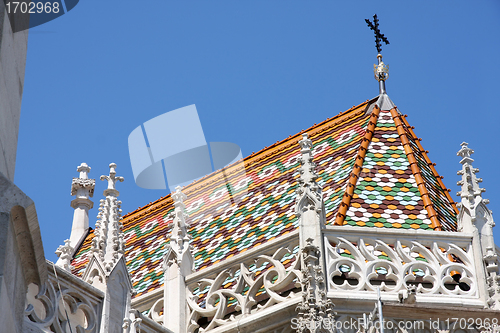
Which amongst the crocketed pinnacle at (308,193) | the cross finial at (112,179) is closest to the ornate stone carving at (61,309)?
the cross finial at (112,179)

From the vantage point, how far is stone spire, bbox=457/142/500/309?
25.3ft

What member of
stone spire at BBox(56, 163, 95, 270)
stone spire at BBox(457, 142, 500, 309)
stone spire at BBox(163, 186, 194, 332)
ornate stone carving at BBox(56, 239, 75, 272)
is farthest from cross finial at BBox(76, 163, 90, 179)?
stone spire at BBox(457, 142, 500, 309)

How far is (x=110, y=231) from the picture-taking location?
7.55 metres

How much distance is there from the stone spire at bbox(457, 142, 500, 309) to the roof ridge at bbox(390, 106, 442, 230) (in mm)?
693

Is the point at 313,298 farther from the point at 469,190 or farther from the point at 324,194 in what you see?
the point at 324,194

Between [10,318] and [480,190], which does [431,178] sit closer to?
[480,190]

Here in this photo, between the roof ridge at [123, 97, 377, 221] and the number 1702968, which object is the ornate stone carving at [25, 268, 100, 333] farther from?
the roof ridge at [123, 97, 377, 221]

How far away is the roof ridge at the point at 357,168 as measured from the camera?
30.8 feet

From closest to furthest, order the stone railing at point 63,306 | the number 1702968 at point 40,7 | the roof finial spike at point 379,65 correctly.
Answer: the number 1702968 at point 40,7
the stone railing at point 63,306
the roof finial spike at point 379,65

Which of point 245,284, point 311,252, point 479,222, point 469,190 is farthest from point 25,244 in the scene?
point 469,190

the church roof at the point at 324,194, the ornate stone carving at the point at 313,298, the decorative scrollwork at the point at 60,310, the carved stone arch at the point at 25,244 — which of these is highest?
the church roof at the point at 324,194

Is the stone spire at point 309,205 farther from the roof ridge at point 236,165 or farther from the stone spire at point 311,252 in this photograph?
the roof ridge at point 236,165

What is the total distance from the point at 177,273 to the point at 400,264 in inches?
93.0

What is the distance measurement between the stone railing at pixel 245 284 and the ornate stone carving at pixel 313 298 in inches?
8.1
